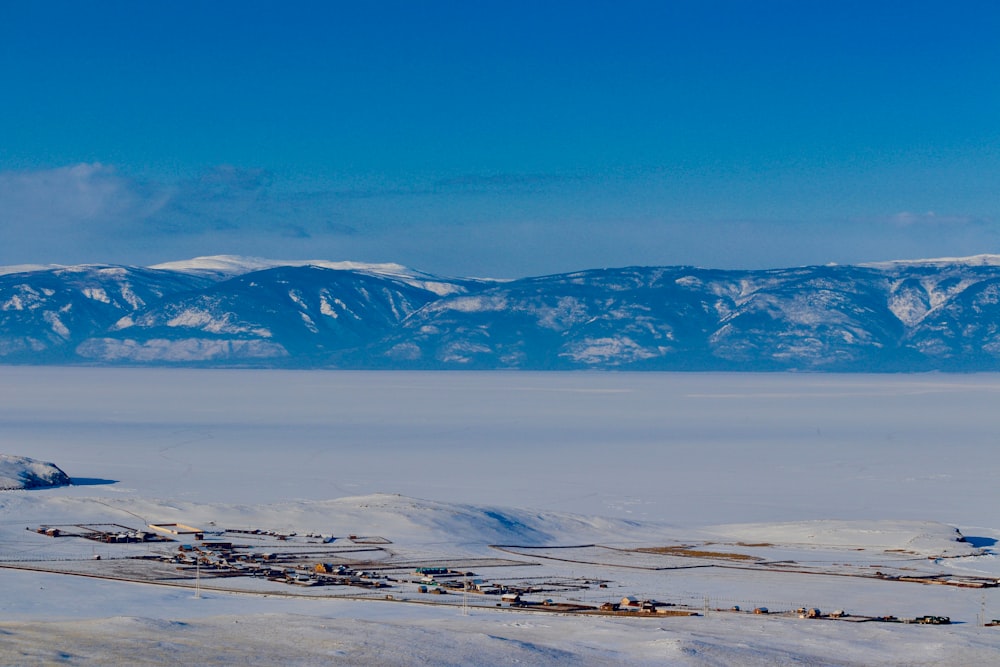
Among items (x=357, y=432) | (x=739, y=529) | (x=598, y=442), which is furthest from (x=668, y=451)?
(x=739, y=529)

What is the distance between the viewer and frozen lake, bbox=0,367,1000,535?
76.1 metres

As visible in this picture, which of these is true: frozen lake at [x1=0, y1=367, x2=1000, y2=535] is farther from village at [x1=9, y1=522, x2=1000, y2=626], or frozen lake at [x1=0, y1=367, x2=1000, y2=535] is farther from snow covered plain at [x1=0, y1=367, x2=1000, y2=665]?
village at [x1=9, y1=522, x2=1000, y2=626]

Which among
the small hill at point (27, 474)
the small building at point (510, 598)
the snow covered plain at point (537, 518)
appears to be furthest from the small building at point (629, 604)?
the small hill at point (27, 474)

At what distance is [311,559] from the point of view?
55.6 metres

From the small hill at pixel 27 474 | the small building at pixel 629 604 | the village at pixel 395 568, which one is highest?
the small hill at pixel 27 474

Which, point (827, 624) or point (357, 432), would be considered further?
point (357, 432)

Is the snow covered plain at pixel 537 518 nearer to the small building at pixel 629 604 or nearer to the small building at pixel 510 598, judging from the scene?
the small building at pixel 629 604

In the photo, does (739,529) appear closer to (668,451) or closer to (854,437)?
(668,451)

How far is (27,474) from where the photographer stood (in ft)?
254

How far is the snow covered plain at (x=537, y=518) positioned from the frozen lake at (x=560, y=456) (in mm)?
380

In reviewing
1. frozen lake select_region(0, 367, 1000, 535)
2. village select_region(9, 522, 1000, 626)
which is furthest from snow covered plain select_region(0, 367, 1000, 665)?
village select_region(9, 522, 1000, 626)

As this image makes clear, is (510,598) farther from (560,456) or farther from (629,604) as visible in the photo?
(560,456)

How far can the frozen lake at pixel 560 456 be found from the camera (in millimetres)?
76062

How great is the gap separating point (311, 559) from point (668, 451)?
52.5 m
